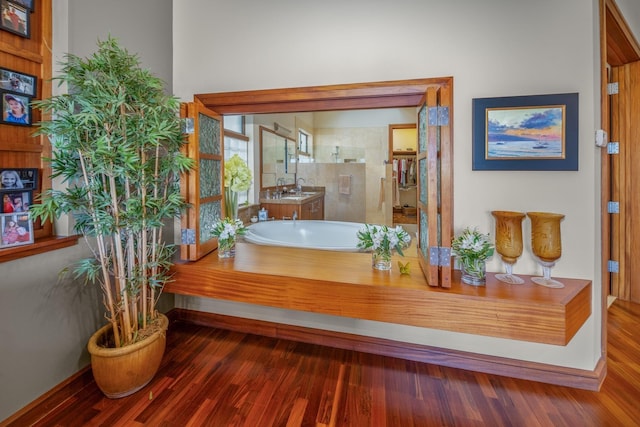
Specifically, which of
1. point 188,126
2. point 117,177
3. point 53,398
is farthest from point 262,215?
point 53,398

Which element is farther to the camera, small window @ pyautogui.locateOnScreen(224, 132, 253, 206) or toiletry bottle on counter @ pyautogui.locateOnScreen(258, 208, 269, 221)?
toiletry bottle on counter @ pyautogui.locateOnScreen(258, 208, 269, 221)

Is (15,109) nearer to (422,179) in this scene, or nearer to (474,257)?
(422,179)

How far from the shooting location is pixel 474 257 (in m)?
1.52

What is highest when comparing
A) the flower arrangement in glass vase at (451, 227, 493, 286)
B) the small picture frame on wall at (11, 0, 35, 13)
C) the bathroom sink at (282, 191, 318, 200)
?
the small picture frame on wall at (11, 0, 35, 13)

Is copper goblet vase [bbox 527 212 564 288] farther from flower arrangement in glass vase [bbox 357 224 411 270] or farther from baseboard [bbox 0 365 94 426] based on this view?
baseboard [bbox 0 365 94 426]

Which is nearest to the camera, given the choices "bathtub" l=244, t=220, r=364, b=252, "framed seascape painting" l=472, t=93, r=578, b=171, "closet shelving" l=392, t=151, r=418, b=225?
"framed seascape painting" l=472, t=93, r=578, b=171

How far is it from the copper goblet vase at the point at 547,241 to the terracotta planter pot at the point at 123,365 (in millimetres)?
2159

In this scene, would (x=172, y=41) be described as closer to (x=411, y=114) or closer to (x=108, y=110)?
(x=108, y=110)

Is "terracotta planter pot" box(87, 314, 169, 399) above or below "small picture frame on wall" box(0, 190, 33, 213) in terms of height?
below

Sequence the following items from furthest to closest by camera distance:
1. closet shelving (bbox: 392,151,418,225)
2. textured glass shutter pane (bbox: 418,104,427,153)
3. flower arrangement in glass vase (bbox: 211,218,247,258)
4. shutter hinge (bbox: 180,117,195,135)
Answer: closet shelving (bbox: 392,151,418,225) → flower arrangement in glass vase (bbox: 211,218,247,258) → shutter hinge (bbox: 180,117,195,135) → textured glass shutter pane (bbox: 418,104,427,153)

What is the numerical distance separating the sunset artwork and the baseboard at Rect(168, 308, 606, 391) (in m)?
1.24

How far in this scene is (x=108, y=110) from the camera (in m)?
1.39

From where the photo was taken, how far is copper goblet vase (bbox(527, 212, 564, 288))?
1.50 meters

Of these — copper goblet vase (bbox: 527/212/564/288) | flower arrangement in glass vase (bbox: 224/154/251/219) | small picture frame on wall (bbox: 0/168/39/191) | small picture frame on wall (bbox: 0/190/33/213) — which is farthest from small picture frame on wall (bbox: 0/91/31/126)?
copper goblet vase (bbox: 527/212/564/288)
